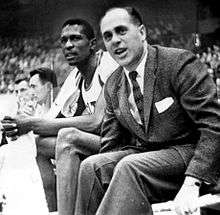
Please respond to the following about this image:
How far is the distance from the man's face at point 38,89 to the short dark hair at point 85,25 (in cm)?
19

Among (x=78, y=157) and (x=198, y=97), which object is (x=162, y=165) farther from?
(x=78, y=157)

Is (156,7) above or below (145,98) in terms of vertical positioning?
above

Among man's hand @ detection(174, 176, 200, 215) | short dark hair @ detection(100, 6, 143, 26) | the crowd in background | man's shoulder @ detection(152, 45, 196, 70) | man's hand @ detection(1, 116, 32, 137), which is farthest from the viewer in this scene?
man's hand @ detection(1, 116, 32, 137)

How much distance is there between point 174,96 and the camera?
3.63 feet

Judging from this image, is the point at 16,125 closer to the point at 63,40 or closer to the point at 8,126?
the point at 8,126

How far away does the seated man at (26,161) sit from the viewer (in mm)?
1437

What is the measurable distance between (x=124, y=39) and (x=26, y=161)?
1.73 ft

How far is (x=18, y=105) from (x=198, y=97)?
2.11 feet

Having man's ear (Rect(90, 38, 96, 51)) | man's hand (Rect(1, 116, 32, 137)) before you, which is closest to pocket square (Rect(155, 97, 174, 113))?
man's ear (Rect(90, 38, 96, 51))

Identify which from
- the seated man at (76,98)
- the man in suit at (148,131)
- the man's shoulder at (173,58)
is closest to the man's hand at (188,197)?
the man in suit at (148,131)

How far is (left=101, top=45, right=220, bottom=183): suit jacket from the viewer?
1.05 m

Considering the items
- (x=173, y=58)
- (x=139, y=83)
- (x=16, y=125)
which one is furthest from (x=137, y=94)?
(x=16, y=125)

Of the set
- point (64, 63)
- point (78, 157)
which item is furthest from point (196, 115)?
point (64, 63)

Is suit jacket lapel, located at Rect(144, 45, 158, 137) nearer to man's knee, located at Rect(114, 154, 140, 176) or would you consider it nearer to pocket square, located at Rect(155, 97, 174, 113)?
pocket square, located at Rect(155, 97, 174, 113)
